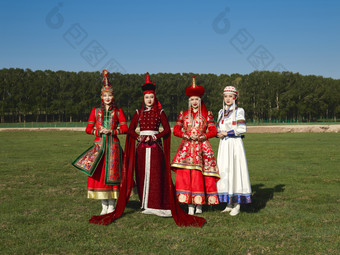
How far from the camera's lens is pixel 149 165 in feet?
21.7

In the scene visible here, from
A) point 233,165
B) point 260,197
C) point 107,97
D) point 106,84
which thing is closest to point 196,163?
point 233,165

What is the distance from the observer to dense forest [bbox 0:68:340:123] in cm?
→ 7819

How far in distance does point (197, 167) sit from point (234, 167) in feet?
2.48

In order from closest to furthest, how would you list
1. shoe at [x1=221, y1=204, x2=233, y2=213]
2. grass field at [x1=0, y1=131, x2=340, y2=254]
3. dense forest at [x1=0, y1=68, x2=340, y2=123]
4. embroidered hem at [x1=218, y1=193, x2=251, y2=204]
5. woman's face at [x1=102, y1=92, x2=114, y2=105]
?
grass field at [x1=0, y1=131, x2=340, y2=254] < embroidered hem at [x1=218, y1=193, x2=251, y2=204] < woman's face at [x1=102, y1=92, x2=114, y2=105] < shoe at [x1=221, y1=204, x2=233, y2=213] < dense forest at [x1=0, y1=68, x2=340, y2=123]

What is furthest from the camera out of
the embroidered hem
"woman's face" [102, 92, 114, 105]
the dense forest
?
the dense forest

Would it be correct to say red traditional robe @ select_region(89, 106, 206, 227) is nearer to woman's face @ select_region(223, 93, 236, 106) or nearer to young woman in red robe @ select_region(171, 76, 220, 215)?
young woman in red robe @ select_region(171, 76, 220, 215)

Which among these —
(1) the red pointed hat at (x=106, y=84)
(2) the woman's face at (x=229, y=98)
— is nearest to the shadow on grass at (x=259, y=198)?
(2) the woman's face at (x=229, y=98)

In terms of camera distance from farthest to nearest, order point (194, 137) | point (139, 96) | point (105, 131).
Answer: point (139, 96) → point (194, 137) → point (105, 131)

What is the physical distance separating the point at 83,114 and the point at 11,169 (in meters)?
69.6

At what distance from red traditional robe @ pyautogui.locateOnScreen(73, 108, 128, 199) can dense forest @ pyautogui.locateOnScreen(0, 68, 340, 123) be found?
67.9m

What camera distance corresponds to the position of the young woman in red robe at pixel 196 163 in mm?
6582

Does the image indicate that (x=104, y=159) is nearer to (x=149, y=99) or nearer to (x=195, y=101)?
(x=149, y=99)

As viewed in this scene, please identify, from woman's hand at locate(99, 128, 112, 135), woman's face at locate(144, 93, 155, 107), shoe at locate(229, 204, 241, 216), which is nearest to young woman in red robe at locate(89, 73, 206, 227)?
woman's face at locate(144, 93, 155, 107)

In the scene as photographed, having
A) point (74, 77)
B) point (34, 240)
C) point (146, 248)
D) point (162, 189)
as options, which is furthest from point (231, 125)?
point (74, 77)
